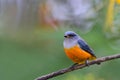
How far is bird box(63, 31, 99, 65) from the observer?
111cm

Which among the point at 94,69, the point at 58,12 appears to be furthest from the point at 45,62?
the point at 58,12

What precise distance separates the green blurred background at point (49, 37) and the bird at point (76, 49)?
0.35 meters

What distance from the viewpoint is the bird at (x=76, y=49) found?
1110mm

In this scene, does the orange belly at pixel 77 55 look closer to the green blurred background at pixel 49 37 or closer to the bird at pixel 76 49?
the bird at pixel 76 49

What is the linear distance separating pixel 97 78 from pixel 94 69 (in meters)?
0.15

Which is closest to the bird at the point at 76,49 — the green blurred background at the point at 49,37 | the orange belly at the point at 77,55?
the orange belly at the point at 77,55

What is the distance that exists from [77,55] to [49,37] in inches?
27.1

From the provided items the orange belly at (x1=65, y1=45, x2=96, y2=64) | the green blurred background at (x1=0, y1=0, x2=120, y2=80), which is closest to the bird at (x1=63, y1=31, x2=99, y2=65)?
the orange belly at (x1=65, y1=45, x2=96, y2=64)

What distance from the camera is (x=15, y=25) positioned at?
2.28 metres

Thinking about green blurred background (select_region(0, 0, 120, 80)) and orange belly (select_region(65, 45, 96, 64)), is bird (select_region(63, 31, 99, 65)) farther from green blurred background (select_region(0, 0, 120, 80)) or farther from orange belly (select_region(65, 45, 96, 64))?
green blurred background (select_region(0, 0, 120, 80))

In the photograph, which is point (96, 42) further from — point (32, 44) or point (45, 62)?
point (32, 44)

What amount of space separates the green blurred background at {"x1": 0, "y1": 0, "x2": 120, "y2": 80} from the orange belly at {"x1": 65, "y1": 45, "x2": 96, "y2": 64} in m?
0.36

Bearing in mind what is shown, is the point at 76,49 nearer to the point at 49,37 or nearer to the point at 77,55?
the point at 77,55

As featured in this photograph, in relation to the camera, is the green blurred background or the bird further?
the green blurred background
